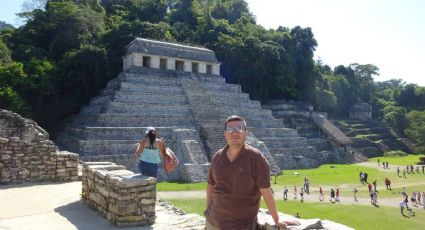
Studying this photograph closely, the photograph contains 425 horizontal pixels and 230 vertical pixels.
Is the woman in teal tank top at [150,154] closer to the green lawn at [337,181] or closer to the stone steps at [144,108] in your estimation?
the green lawn at [337,181]

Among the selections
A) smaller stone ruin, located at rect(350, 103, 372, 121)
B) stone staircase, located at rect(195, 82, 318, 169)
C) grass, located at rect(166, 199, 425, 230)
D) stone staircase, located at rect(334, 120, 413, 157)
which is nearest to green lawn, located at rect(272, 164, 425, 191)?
stone staircase, located at rect(195, 82, 318, 169)

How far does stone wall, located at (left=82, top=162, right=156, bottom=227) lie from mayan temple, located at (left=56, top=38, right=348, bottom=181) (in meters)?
13.4

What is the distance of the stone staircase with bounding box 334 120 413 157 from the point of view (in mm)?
43312

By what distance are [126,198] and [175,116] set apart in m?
19.3

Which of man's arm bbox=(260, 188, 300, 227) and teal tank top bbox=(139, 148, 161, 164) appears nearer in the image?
man's arm bbox=(260, 188, 300, 227)

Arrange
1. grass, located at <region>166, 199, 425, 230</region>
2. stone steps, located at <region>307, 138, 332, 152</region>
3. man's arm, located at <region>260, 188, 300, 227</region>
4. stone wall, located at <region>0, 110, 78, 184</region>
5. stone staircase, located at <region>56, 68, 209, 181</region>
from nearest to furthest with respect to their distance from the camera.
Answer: man's arm, located at <region>260, 188, 300, 227</region> < stone wall, located at <region>0, 110, 78, 184</region> < grass, located at <region>166, 199, 425, 230</region> < stone staircase, located at <region>56, 68, 209, 181</region> < stone steps, located at <region>307, 138, 332, 152</region>

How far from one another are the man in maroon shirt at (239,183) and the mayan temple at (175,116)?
16846mm

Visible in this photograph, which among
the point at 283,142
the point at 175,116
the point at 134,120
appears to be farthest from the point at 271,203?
the point at 283,142

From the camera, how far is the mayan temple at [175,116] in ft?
70.4

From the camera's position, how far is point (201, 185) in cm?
1995

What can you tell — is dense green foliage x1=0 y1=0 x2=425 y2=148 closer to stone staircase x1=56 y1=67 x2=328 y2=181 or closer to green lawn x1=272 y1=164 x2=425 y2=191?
stone staircase x1=56 y1=67 x2=328 y2=181

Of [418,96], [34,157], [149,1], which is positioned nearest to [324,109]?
[418,96]

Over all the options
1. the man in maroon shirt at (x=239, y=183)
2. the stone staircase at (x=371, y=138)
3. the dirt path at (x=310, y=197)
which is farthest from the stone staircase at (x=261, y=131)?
the man in maroon shirt at (x=239, y=183)

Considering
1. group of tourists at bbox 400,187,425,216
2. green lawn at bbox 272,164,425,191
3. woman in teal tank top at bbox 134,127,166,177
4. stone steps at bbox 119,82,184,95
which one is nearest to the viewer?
woman in teal tank top at bbox 134,127,166,177
